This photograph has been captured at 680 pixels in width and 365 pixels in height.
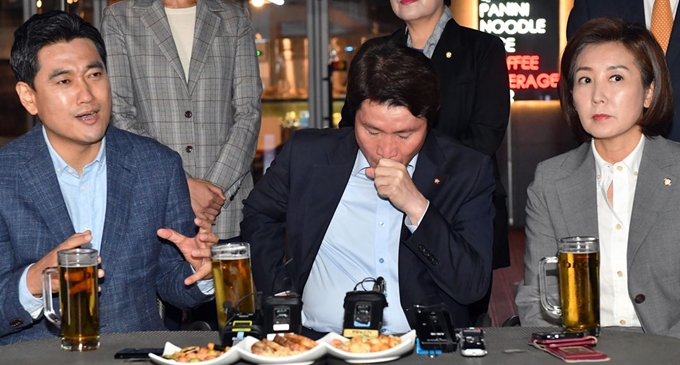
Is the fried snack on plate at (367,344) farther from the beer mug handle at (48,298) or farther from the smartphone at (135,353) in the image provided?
the beer mug handle at (48,298)

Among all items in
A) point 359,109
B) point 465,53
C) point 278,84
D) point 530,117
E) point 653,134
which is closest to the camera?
point 359,109

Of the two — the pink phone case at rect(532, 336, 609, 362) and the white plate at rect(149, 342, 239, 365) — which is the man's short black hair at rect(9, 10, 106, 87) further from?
the pink phone case at rect(532, 336, 609, 362)

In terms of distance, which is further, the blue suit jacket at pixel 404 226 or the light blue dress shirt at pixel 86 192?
the light blue dress shirt at pixel 86 192

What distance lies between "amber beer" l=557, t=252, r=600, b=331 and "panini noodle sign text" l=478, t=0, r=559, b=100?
705cm

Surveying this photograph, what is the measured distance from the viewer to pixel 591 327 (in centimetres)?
221

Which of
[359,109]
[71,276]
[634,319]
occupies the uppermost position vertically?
[359,109]

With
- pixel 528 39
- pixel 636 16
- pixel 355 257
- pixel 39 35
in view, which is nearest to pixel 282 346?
pixel 355 257

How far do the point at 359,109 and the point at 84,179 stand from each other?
827 mm

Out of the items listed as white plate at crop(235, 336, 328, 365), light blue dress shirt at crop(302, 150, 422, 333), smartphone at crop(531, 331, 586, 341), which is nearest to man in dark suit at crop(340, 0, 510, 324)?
light blue dress shirt at crop(302, 150, 422, 333)

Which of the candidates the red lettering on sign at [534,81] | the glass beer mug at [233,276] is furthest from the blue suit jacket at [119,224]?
the red lettering on sign at [534,81]

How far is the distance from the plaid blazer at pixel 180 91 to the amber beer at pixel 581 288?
70.6 inches

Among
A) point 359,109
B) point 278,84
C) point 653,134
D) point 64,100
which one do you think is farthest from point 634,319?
point 278,84

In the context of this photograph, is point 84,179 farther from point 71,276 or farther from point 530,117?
point 530,117

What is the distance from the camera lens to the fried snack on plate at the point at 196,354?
1985 mm
